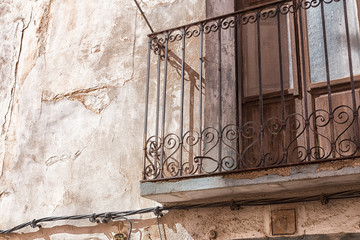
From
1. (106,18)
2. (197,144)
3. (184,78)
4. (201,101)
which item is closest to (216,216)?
(197,144)

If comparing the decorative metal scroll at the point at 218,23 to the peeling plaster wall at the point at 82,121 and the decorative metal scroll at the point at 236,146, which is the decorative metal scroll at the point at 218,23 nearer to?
the peeling plaster wall at the point at 82,121

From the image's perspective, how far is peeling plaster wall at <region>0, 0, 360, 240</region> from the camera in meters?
5.11

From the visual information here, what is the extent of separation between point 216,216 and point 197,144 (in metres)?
0.69

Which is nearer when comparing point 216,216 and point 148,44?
point 216,216

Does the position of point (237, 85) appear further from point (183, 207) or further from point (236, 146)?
point (183, 207)

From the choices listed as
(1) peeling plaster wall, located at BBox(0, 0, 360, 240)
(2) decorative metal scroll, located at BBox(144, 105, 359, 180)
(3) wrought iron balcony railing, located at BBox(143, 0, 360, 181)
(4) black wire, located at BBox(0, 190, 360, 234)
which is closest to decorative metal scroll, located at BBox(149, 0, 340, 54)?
(3) wrought iron balcony railing, located at BBox(143, 0, 360, 181)

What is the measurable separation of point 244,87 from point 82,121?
1.61m

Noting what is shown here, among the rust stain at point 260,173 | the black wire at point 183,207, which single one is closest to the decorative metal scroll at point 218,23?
the rust stain at point 260,173

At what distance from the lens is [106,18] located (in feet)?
19.9

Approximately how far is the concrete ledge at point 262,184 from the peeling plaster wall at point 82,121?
6.2 inches

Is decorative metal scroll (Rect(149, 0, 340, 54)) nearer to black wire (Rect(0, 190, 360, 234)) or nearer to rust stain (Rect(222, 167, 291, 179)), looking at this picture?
rust stain (Rect(222, 167, 291, 179))

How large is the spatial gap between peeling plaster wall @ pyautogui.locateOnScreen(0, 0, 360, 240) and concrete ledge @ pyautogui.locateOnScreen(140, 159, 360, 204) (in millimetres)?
159

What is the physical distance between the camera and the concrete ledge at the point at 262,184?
4070mm

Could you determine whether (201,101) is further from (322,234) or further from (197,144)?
(322,234)
